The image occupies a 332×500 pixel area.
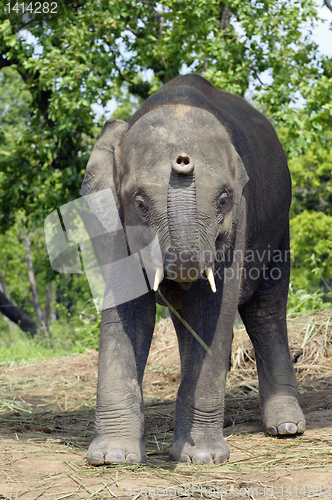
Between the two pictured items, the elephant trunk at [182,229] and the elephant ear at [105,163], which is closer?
the elephant trunk at [182,229]

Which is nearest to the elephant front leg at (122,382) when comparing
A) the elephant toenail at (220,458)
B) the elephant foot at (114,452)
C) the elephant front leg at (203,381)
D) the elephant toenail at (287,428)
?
the elephant foot at (114,452)

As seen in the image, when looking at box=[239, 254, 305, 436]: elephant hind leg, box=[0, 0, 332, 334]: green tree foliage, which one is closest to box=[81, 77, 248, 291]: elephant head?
box=[239, 254, 305, 436]: elephant hind leg

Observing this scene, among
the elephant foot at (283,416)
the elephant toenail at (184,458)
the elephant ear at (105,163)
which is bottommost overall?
the elephant toenail at (184,458)

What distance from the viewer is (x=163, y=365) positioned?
7.28 metres

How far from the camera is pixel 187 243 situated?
9.59 ft

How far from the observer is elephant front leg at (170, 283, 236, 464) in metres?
3.57

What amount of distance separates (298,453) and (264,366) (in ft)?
3.97

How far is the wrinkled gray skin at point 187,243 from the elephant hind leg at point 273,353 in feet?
0.07

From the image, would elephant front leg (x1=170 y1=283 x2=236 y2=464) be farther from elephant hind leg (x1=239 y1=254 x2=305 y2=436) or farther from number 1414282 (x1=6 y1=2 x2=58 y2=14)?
number 1414282 (x1=6 y1=2 x2=58 y2=14)

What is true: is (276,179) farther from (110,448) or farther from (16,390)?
(16,390)

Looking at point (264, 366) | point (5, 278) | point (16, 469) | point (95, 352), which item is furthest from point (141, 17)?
point (5, 278)

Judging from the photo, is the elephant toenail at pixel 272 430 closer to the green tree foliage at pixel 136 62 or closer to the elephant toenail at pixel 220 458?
the elephant toenail at pixel 220 458

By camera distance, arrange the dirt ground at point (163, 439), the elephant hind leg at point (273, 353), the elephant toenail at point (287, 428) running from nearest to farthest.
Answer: the dirt ground at point (163, 439)
the elephant toenail at point (287, 428)
the elephant hind leg at point (273, 353)

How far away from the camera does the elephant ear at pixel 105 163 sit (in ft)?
12.2
